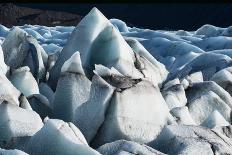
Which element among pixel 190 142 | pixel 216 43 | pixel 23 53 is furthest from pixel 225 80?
pixel 216 43

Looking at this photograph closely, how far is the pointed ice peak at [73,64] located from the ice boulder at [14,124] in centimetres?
62

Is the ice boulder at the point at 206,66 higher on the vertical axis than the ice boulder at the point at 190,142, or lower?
lower

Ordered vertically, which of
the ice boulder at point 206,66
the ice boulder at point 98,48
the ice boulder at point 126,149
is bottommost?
the ice boulder at point 206,66

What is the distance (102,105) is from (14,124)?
52cm

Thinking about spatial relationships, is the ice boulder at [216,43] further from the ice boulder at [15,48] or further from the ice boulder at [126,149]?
the ice boulder at [126,149]

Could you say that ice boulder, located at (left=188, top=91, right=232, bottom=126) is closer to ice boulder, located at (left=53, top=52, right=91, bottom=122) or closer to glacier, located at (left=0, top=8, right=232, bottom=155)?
glacier, located at (left=0, top=8, right=232, bottom=155)

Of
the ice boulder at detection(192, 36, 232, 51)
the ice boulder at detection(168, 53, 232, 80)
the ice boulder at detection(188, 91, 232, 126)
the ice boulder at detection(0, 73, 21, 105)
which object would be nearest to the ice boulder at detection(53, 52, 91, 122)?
the ice boulder at detection(0, 73, 21, 105)

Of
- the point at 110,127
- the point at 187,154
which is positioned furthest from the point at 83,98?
the point at 187,154

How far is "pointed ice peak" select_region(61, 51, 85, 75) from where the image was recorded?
374 cm

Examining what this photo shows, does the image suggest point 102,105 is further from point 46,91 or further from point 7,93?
point 46,91

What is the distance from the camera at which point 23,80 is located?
4348mm

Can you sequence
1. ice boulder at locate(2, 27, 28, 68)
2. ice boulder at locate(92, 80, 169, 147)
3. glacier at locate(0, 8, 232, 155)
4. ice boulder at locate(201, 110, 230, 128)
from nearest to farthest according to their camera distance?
glacier at locate(0, 8, 232, 155)
ice boulder at locate(92, 80, 169, 147)
ice boulder at locate(201, 110, 230, 128)
ice boulder at locate(2, 27, 28, 68)

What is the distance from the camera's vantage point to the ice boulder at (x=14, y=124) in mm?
3057

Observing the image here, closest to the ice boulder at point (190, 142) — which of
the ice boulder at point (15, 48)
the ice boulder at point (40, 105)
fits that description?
the ice boulder at point (40, 105)
